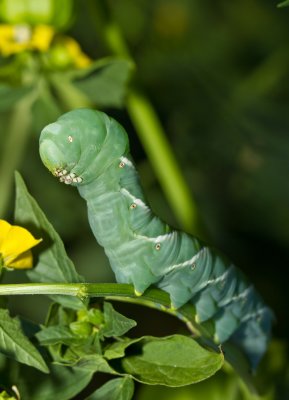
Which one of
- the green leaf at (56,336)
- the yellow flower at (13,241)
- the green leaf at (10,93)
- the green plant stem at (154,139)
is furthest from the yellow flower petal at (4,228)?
the green plant stem at (154,139)

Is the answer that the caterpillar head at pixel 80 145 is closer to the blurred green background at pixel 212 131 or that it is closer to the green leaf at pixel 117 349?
the green leaf at pixel 117 349

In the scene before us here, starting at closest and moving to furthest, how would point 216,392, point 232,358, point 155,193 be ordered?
point 232,358, point 216,392, point 155,193

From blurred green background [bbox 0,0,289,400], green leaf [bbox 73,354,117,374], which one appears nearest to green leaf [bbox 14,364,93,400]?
green leaf [bbox 73,354,117,374]

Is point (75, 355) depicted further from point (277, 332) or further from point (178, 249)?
point (277, 332)

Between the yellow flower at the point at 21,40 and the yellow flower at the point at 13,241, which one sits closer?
the yellow flower at the point at 13,241

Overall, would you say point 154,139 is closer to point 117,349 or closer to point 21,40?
point 21,40

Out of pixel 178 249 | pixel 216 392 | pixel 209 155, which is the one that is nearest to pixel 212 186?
Result: pixel 209 155

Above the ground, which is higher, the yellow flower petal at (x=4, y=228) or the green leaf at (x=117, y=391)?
the yellow flower petal at (x=4, y=228)
